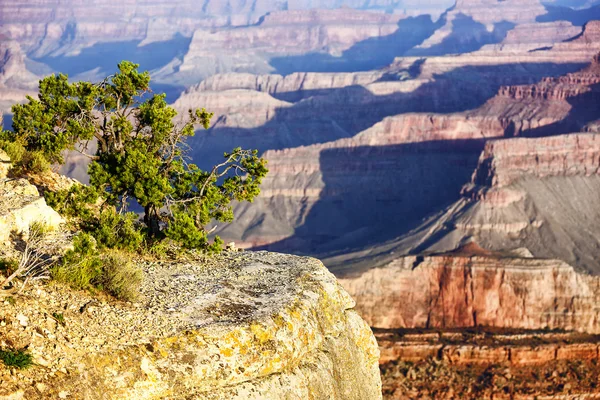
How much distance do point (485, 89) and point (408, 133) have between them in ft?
225

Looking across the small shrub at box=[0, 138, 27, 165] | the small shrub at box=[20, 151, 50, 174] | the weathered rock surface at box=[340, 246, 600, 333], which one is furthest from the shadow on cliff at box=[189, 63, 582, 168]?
the small shrub at box=[0, 138, 27, 165]

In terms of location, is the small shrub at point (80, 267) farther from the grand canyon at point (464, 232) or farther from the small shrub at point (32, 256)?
the grand canyon at point (464, 232)

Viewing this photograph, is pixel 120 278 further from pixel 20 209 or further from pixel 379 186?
pixel 379 186

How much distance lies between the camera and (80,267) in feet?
51.5

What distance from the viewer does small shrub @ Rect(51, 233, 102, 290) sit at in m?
15.4

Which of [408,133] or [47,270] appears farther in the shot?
[408,133]

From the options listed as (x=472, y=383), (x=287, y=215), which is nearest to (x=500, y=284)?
(x=472, y=383)

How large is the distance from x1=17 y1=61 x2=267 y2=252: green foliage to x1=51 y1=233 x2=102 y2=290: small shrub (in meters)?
2.25

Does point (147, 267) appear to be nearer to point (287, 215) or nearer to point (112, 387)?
point (112, 387)

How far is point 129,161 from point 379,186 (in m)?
93.0

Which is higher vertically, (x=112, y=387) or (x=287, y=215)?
(x=112, y=387)

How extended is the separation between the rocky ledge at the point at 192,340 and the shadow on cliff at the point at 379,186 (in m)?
77.0

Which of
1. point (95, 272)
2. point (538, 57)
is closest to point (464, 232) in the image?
point (95, 272)

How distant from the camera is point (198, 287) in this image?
55.9 feet
